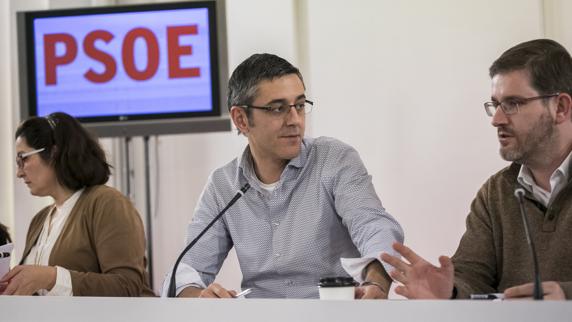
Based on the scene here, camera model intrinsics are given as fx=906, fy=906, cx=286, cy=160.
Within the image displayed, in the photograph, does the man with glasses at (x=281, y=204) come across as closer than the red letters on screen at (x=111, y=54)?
Yes

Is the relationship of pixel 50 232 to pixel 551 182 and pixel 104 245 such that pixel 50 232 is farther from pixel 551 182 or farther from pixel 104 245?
pixel 551 182

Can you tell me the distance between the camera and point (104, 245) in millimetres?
3254

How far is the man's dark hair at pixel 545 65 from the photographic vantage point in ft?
8.67

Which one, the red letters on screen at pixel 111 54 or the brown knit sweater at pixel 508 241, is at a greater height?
the red letters on screen at pixel 111 54

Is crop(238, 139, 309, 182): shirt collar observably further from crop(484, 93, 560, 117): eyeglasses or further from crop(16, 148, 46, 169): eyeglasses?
crop(16, 148, 46, 169): eyeglasses

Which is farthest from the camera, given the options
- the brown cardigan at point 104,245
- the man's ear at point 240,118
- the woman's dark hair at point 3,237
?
the woman's dark hair at point 3,237

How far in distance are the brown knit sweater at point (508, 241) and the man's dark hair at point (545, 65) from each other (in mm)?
257

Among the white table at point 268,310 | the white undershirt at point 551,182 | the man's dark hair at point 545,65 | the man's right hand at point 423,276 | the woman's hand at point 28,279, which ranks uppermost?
the man's dark hair at point 545,65

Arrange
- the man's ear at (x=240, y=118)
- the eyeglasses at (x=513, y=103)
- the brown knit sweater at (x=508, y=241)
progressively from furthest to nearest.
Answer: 1. the man's ear at (x=240, y=118)
2. the eyeglasses at (x=513, y=103)
3. the brown knit sweater at (x=508, y=241)

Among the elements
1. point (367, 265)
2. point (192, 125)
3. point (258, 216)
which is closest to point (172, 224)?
point (192, 125)

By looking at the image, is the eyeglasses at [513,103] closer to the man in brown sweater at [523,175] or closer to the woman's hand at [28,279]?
the man in brown sweater at [523,175]

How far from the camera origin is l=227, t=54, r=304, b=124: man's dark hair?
2.97m

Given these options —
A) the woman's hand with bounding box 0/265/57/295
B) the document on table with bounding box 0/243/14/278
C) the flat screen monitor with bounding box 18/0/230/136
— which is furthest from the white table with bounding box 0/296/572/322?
the flat screen monitor with bounding box 18/0/230/136

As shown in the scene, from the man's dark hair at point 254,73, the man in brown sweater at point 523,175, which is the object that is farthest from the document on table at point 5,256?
the man in brown sweater at point 523,175
